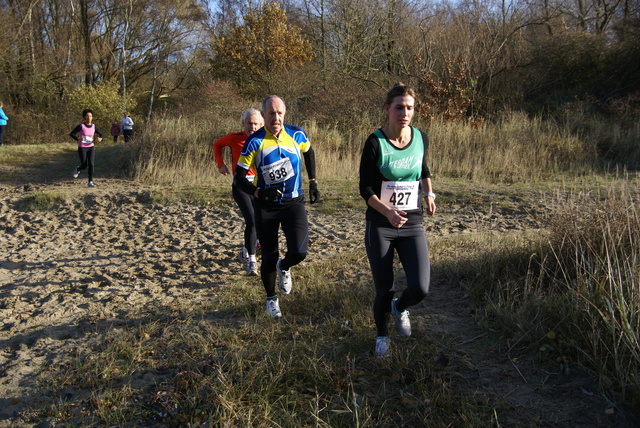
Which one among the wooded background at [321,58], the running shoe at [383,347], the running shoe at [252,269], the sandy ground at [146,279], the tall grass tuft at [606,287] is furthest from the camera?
the wooded background at [321,58]

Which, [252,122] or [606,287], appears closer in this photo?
[606,287]

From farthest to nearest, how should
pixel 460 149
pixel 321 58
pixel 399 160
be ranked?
pixel 321 58 < pixel 460 149 < pixel 399 160

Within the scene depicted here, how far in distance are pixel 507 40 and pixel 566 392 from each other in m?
18.9

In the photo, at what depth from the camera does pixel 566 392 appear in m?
3.20

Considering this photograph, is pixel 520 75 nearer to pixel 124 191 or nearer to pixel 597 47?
pixel 597 47

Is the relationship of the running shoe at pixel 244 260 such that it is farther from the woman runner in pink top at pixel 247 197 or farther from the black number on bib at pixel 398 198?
the black number on bib at pixel 398 198

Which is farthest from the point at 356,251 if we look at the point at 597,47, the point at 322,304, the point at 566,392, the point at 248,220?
the point at 597,47

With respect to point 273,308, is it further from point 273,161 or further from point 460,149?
point 460,149

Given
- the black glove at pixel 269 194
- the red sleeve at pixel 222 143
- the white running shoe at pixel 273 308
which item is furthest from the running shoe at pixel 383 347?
the red sleeve at pixel 222 143

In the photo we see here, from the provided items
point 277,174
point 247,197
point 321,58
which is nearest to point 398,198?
point 277,174

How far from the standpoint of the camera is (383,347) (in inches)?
142

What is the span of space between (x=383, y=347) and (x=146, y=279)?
3415 millimetres

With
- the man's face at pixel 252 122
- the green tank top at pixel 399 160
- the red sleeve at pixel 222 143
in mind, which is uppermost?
the man's face at pixel 252 122

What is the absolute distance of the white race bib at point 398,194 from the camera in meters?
3.47
